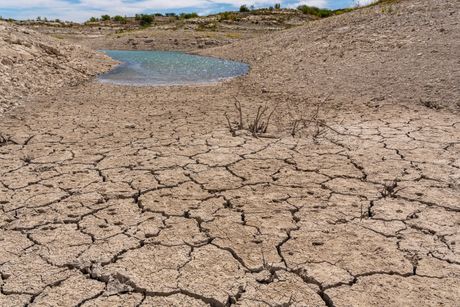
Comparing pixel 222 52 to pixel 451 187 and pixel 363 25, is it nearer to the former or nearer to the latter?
pixel 363 25

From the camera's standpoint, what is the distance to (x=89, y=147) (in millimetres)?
5109

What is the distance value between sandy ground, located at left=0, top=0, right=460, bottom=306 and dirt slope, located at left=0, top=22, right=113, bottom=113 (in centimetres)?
92

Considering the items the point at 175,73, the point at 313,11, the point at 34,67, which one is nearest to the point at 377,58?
the point at 175,73

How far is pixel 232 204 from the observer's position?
11.7 ft

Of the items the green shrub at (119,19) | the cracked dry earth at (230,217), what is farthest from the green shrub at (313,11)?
the cracked dry earth at (230,217)

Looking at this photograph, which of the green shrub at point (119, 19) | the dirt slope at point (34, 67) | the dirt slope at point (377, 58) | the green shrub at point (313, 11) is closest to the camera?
the dirt slope at point (377, 58)

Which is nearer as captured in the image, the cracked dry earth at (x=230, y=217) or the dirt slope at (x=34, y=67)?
the cracked dry earth at (x=230, y=217)

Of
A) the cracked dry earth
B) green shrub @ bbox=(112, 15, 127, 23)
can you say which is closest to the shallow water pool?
the cracked dry earth

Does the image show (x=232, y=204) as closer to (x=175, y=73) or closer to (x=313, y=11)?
(x=175, y=73)

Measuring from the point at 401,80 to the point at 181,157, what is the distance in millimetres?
5064

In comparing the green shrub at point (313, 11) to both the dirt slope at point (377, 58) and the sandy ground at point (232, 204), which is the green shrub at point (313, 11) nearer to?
the dirt slope at point (377, 58)

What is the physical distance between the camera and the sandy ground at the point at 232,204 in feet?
8.29

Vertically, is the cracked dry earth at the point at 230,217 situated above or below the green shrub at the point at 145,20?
below

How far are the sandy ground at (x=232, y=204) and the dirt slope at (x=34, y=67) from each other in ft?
3.03
